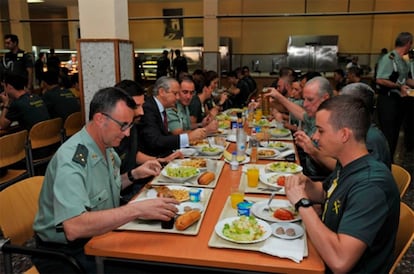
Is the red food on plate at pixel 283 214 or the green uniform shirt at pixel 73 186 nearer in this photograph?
the green uniform shirt at pixel 73 186

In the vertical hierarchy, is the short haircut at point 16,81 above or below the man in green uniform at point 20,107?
above

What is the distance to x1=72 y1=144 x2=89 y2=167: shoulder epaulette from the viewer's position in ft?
5.90

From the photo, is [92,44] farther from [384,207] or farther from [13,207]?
[384,207]

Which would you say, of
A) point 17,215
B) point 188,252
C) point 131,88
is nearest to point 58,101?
point 131,88

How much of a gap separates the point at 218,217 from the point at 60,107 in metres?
4.13

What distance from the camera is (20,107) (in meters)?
4.30

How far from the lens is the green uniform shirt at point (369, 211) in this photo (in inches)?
57.5

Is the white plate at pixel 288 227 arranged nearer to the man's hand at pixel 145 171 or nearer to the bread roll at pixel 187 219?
the bread roll at pixel 187 219

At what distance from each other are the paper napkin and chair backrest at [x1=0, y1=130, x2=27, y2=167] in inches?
106

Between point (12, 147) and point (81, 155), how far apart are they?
6.70 ft

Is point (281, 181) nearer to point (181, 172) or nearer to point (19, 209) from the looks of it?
point (181, 172)

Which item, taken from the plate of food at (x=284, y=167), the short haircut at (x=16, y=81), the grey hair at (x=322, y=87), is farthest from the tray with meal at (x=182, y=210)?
the short haircut at (x=16, y=81)

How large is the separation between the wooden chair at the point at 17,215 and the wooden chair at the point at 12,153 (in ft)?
4.85

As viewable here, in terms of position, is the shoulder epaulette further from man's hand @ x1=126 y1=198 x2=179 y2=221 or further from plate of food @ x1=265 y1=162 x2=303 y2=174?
plate of food @ x1=265 y1=162 x2=303 y2=174
